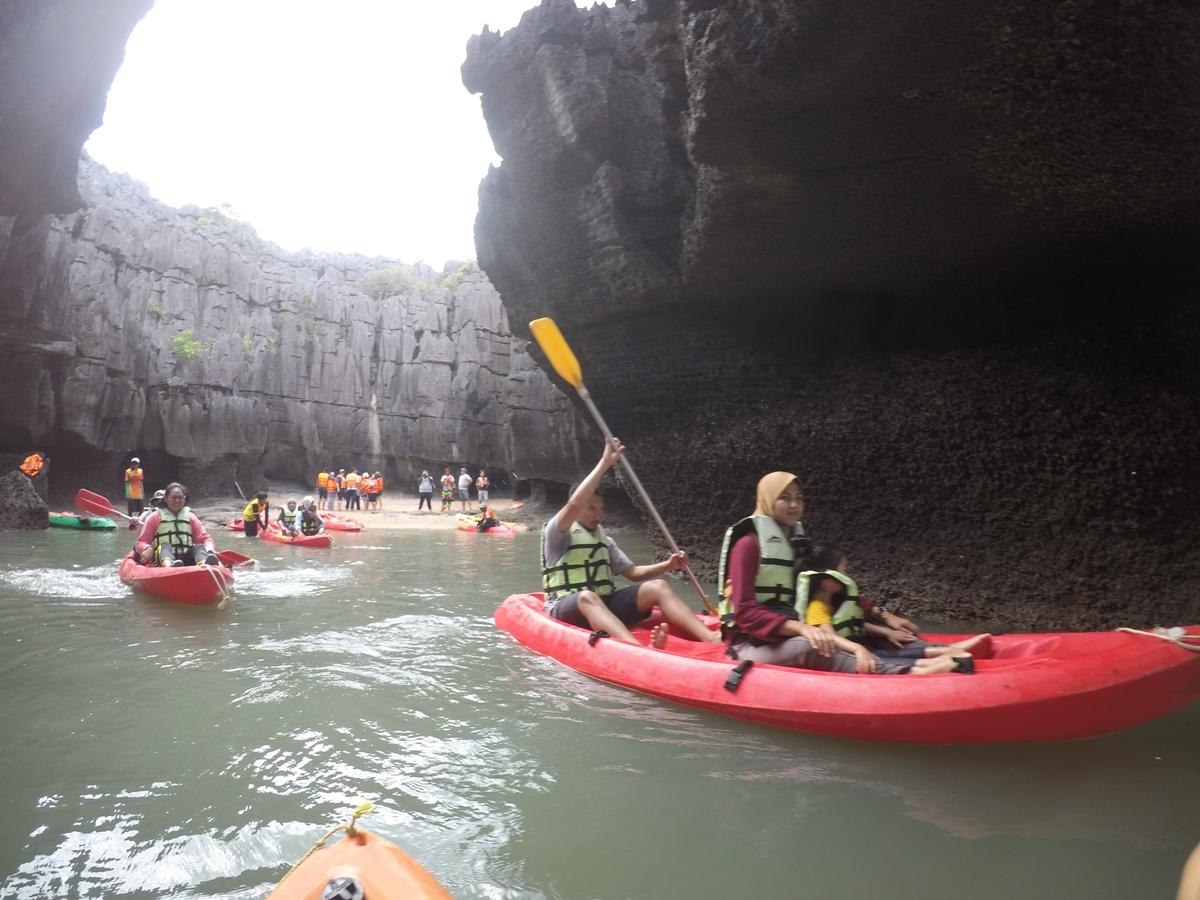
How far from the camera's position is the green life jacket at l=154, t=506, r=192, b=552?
7.35 metres

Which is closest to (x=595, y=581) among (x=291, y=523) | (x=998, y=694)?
(x=998, y=694)

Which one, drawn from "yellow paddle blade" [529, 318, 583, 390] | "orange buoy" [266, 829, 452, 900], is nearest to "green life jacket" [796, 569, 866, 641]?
"orange buoy" [266, 829, 452, 900]

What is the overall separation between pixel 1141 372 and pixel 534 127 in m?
6.60

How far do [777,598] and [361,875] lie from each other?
2526 mm

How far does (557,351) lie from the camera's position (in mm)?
6328

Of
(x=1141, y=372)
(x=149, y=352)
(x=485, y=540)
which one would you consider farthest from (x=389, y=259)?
(x=1141, y=372)

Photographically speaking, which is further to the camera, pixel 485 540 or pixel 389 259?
pixel 389 259

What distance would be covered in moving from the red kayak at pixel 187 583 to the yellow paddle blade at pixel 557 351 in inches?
140

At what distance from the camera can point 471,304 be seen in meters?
28.3

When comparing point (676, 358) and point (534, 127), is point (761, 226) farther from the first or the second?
point (534, 127)

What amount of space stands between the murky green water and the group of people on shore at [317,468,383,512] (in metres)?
18.1

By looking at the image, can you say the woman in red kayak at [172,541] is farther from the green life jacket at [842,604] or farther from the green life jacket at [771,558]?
the green life jacket at [842,604]

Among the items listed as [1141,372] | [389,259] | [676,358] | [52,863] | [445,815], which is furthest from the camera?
[389,259]

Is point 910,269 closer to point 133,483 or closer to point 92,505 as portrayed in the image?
point 92,505
